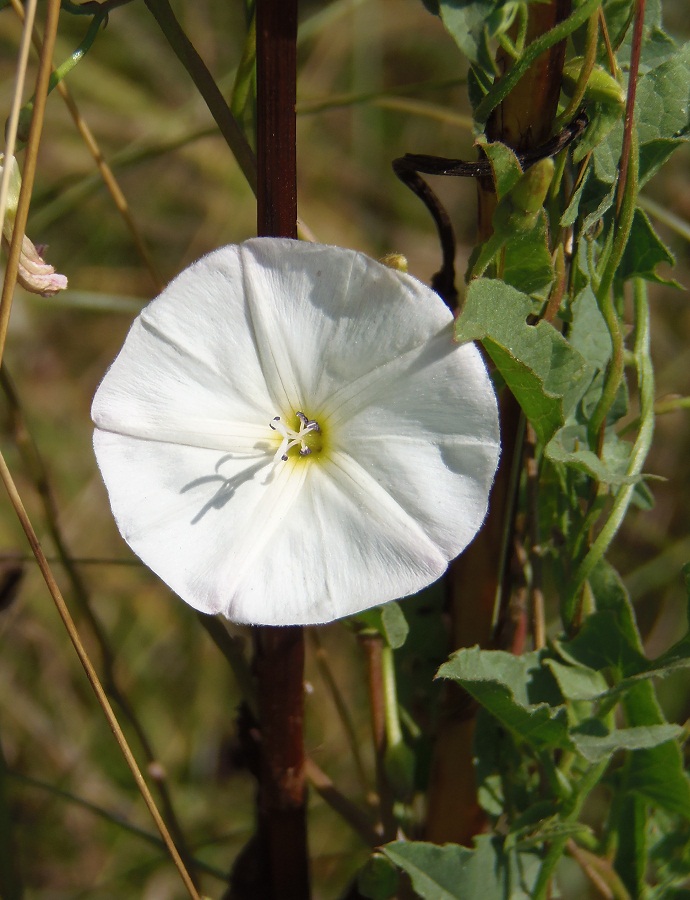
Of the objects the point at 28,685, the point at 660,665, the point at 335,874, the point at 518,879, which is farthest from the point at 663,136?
the point at 28,685

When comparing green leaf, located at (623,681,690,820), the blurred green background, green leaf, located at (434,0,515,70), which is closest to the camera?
green leaf, located at (434,0,515,70)

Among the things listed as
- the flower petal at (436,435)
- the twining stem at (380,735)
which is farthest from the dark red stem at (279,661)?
the flower petal at (436,435)

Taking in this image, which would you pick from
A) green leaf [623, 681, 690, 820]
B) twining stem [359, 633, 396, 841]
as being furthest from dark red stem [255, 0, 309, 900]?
green leaf [623, 681, 690, 820]

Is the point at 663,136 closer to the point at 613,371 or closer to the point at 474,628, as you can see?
the point at 613,371

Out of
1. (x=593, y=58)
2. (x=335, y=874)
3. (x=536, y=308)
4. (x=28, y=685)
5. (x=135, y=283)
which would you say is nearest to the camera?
(x=593, y=58)

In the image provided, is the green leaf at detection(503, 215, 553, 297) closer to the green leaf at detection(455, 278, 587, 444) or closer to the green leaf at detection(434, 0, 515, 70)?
the green leaf at detection(455, 278, 587, 444)

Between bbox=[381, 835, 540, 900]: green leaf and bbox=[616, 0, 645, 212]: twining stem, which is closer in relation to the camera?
bbox=[616, 0, 645, 212]: twining stem

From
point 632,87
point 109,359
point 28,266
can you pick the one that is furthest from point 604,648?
point 109,359
